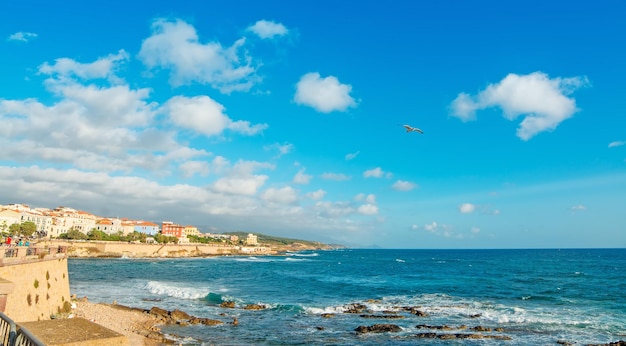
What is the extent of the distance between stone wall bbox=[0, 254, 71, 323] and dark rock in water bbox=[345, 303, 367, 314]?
2041cm

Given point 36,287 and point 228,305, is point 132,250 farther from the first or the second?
point 36,287

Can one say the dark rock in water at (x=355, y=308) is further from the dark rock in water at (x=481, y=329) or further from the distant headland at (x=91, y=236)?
the distant headland at (x=91, y=236)

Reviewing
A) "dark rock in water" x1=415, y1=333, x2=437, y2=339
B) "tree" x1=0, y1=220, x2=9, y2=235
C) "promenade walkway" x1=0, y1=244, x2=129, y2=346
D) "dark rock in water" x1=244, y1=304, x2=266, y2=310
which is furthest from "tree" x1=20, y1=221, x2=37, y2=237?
"promenade walkway" x1=0, y1=244, x2=129, y2=346

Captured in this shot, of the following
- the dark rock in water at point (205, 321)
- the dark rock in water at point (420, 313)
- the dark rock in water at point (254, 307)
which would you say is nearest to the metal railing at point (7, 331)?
the dark rock in water at point (205, 321)

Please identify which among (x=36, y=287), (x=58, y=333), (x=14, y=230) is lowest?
(x=14, y=230)

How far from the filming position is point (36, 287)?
2167 cm

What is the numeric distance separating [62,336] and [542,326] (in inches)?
1164

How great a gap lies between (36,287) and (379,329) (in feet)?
66.3

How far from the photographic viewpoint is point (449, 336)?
24.8 meters

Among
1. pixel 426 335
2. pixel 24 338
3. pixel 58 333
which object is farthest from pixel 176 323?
pixel 24 338

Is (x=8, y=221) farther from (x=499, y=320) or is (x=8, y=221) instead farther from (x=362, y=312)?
(x=499, y=320)

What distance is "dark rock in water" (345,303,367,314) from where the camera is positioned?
33.1 meters

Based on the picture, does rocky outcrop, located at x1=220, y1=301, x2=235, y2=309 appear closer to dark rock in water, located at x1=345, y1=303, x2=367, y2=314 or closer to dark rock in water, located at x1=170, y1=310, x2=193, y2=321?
dark rock in water, located at x1=170, y1=310, x2=193, y2=321

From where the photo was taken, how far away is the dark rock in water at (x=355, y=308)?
3306 cm
